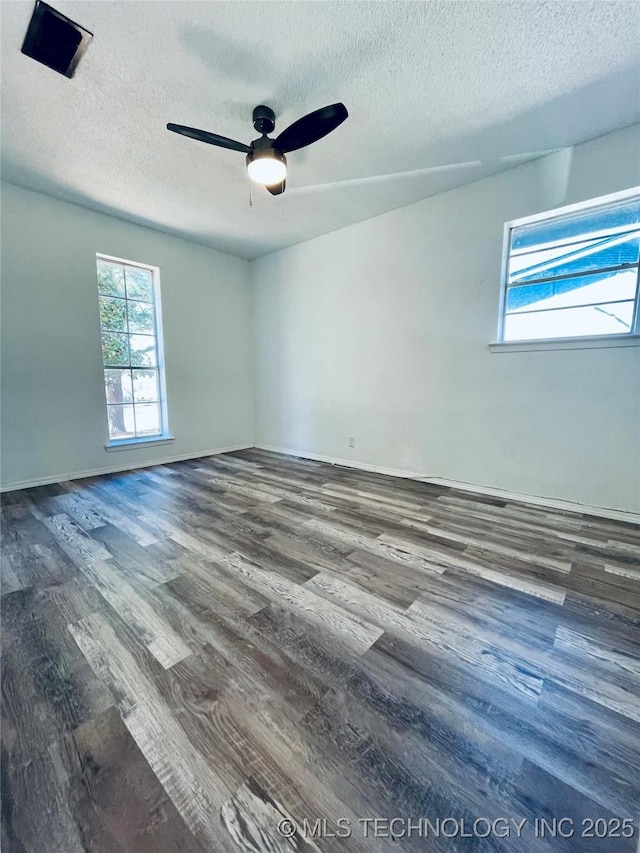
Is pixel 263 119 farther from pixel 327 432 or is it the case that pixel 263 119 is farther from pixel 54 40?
pixel 327 432

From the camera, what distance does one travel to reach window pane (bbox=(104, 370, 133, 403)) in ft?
12.6

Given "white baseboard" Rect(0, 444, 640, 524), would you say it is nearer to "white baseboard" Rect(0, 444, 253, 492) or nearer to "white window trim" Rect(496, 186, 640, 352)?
"white baseboard" Rect(0, 444, 253, 492)

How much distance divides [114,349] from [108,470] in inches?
57.1

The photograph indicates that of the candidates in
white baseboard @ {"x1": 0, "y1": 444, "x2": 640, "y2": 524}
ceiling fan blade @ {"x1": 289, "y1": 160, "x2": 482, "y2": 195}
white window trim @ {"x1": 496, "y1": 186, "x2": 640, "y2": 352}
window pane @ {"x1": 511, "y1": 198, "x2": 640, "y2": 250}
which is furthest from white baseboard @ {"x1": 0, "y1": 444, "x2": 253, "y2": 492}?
window pane @ {"x1": 511, "y1": 198, "x2": 640, "y2": 250}

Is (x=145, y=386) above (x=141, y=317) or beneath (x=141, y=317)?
beneath

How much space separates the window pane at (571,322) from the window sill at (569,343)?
0.23 ft

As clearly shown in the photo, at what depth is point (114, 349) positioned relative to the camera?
3.86 metres

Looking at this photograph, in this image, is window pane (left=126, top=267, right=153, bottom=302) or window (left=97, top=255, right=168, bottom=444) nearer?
window (left=97, top=255, right=168, bottom=444)

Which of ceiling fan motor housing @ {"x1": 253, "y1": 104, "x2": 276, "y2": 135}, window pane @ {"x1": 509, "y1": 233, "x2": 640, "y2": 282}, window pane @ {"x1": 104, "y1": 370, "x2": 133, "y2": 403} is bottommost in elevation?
window pane @ {"x1": 104, "y1": 370, "x2": 133, "y2": 403}

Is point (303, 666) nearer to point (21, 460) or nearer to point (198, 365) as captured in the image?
point (21, 460)

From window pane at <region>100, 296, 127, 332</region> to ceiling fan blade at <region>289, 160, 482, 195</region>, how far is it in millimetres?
2424

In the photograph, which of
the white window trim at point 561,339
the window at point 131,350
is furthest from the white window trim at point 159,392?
the white window trim at point 561,339

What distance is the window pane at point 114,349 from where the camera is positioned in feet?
12.4

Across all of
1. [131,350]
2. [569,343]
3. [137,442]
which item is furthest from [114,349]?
[569,343]
